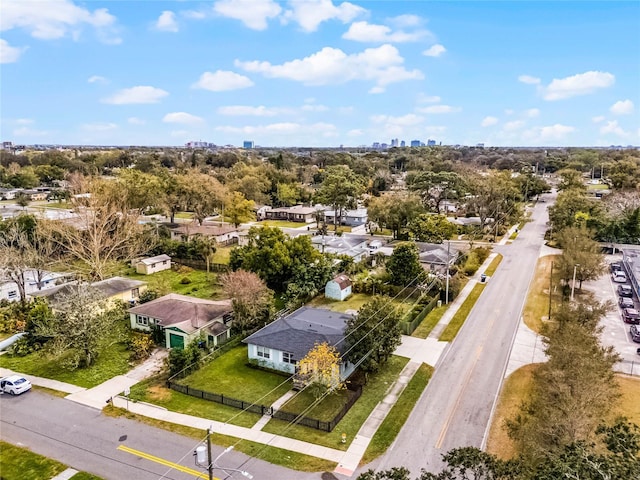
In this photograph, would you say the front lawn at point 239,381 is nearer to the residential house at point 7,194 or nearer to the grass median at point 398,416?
the grass median at point 398,416

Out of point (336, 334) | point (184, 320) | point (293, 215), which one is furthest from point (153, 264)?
point (293, 215)

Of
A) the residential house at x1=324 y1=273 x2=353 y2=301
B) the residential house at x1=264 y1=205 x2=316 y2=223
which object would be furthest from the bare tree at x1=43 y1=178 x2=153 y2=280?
the residential house at x1=264 y1=205 x2=316 y2=223

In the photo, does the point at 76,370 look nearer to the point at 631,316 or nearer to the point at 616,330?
the point at 616,330

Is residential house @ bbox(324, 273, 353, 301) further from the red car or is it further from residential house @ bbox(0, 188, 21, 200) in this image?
residential house @ bbox(0, 188, 21, 200)

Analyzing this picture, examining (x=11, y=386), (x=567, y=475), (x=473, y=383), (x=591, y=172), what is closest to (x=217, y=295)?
(x=11, y=386)

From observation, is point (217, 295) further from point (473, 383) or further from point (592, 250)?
point (592, 250)

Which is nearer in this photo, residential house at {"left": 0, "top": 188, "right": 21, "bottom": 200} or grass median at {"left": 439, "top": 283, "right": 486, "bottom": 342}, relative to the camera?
grass median at {"left": 439, "top": 283, "right": 486, "bottom": 342}
